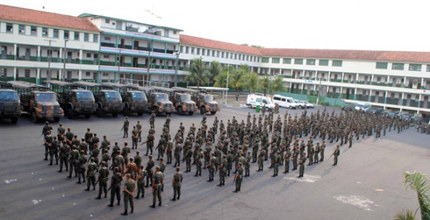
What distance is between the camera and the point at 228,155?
1527cm

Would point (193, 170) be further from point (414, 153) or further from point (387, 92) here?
point (387, 92)

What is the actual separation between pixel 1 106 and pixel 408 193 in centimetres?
1876

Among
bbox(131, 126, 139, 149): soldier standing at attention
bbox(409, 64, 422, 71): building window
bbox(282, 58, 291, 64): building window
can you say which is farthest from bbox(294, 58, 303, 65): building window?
bbox(131, 126, 139, 149): soldier standing at attention

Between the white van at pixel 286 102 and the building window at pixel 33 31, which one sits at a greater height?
the building window at pixel 33 31

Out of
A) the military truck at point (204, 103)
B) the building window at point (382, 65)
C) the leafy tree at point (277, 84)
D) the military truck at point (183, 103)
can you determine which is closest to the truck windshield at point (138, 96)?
the military truck at point (183, 103)

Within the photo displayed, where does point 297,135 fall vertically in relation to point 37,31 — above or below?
below

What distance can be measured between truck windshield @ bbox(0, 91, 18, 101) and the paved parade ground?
4.62 ft

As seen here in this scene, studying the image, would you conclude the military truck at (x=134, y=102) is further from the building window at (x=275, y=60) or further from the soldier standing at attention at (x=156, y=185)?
the building window at (x=275, y=60)

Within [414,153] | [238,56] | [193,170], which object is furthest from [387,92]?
[193,170]

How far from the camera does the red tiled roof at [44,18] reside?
38531 millimetres

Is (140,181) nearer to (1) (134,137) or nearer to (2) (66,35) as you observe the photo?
(1) (134,137)

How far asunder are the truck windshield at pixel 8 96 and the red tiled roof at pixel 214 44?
35.0m

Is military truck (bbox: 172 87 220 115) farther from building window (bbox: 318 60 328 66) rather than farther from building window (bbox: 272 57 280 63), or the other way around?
building window (bbox: 272 57 280 63)

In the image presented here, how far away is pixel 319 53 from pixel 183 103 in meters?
37.2
